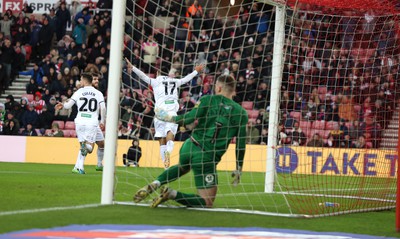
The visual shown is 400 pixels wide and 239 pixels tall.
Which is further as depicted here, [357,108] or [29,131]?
[29,131]

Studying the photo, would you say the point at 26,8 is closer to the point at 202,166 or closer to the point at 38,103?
the point at 38,103

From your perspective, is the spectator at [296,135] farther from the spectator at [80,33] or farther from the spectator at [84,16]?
the spectator at [84,16]

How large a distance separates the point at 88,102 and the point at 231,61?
15.4ft

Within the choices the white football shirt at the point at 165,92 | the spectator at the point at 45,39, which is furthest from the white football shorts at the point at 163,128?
the spectator at the point at 45,39

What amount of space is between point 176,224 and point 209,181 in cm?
191

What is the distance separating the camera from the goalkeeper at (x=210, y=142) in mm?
10695

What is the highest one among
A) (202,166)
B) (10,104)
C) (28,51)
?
(28,51)

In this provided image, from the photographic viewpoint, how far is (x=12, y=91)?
29703mm

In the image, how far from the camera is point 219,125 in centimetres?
1082

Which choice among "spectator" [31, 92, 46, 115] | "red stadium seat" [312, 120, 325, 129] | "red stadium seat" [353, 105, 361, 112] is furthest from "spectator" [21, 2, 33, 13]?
"red stadium seat" [353, 105, 361, 112]

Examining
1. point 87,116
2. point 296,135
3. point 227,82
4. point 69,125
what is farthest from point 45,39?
point 227,82

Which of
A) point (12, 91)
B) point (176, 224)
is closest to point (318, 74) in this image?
point (176, 224)

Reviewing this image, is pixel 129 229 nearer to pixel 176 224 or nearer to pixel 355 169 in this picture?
pixel 176 224

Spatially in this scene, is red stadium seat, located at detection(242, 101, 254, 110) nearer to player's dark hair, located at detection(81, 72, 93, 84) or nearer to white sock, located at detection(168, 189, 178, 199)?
player's dark hair, located at detection(81, 72, 93, 84)
